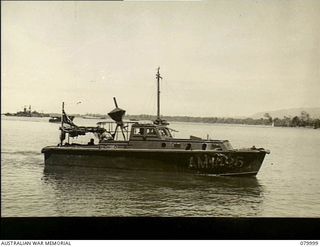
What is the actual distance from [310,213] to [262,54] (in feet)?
5.46

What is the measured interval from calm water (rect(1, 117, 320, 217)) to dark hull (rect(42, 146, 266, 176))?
0.41 feet

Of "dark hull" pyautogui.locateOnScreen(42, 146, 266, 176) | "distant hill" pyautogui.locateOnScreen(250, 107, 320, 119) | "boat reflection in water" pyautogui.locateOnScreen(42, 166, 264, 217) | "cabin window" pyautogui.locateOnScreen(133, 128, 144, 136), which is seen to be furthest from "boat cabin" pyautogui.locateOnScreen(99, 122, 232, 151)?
"distant hill" pyautogui.locateOnScreen(250, 107, 320, 119)

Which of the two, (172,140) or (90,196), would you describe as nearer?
(90,196)

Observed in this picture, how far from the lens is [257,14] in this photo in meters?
4.61

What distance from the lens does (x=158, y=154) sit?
643 centimetres

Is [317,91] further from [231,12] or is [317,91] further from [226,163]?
[226,163]

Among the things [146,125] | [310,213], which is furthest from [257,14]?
[146,125]

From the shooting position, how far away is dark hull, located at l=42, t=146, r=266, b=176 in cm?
639

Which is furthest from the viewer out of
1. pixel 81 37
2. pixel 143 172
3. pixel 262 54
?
pixel 143 172

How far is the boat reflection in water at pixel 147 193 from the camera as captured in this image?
183 inches

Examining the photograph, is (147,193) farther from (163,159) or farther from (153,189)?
(163,159)

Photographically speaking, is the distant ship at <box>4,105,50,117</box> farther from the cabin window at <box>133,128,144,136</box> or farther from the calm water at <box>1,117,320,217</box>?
the cabin window at <box>133,128,144,136</box>

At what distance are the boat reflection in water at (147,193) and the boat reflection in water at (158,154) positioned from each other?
117mm

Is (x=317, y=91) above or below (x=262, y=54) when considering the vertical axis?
below
